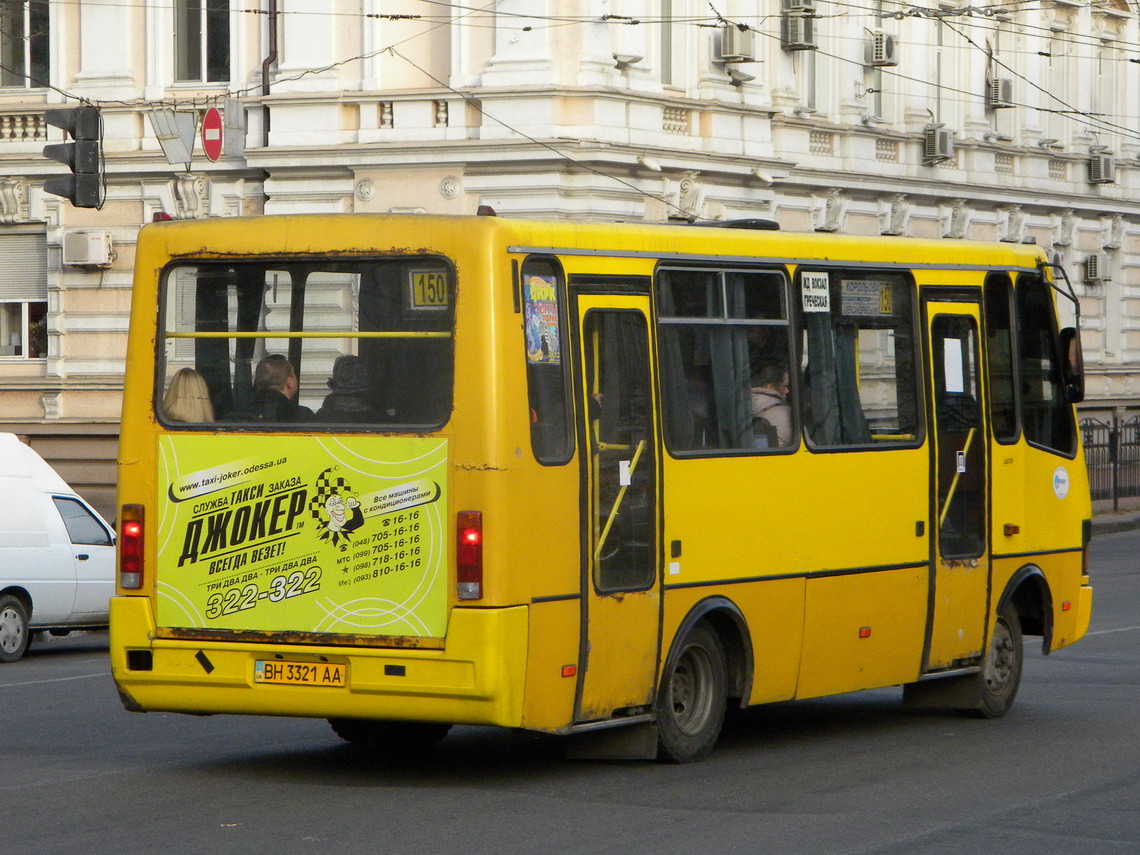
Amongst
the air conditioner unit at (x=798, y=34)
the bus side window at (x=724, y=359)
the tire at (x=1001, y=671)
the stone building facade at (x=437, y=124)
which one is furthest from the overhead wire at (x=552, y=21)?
the bus side window at (x=724, y=359)

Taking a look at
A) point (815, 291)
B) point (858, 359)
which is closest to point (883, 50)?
point (858, 359)

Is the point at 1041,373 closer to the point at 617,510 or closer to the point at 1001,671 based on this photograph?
the point at 1001,671

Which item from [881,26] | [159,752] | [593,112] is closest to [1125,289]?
[881,26]

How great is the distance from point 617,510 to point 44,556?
30.8ft

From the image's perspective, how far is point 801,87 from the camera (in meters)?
30.6

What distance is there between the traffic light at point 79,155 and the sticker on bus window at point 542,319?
971 centimetres

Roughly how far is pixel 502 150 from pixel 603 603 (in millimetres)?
16482

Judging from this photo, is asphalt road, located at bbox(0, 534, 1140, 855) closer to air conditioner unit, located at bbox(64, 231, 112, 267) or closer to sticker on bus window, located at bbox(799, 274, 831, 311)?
sticker on bus window, located at bbox(799, 274, 831, 311)

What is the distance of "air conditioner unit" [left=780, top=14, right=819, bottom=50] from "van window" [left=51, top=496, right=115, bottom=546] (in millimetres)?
14327

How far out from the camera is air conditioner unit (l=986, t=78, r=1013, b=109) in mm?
35781

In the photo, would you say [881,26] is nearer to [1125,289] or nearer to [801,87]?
[801,87]

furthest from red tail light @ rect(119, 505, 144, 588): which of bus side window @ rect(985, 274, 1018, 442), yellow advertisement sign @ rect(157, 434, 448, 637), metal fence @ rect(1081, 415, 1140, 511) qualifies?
metal fence @ rect(1081, 415, 1140, 511)

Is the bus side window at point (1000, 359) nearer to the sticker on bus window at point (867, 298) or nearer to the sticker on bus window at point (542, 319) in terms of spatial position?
the sticker on bus window at point (867, 298)

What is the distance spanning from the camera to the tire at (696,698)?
398 inches
